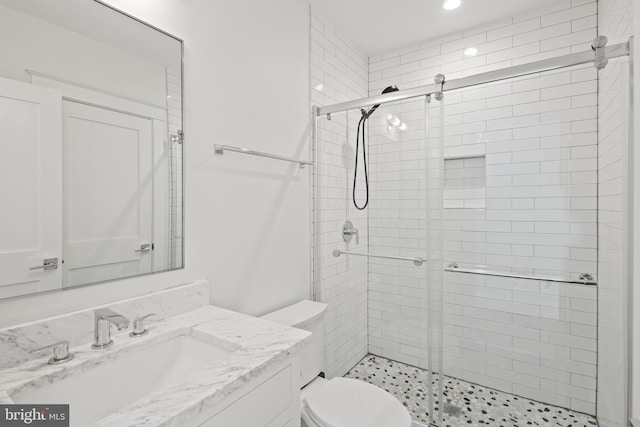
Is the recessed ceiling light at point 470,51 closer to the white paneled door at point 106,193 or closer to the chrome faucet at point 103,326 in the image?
the white paneled door at point 106,193

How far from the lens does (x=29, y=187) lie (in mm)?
875

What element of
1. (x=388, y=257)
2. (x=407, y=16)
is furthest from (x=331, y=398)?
(x=407, y=16)

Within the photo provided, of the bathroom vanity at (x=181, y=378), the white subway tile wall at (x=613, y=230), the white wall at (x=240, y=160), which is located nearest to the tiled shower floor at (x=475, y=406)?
the white subway tile wall at (x=613, y=230)

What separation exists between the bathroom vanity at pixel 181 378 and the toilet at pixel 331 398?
1.28 feet

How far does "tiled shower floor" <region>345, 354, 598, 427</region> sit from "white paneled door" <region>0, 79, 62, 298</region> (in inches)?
76.1

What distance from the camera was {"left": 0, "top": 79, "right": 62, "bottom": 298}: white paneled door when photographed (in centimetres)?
83

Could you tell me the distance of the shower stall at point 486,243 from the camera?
4.87ft

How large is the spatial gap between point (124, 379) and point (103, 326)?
0.17m

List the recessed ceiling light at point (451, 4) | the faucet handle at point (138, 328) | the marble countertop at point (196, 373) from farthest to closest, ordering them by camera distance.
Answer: the recessed ceiling light at point (451, 4), the faucet handle at point (138, 328), the marble countertop at point (196, 373)

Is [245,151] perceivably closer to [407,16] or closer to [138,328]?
[138,328]

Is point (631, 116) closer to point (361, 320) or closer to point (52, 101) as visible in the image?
point (361, 320)

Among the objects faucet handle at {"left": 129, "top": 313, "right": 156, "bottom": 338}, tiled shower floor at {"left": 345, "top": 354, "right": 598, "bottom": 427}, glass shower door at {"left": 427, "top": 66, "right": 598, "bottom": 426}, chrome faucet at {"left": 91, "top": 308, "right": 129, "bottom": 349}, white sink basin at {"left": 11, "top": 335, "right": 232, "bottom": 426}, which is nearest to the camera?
white sink basin at {"left": 11, "top": 335, "right": 232, "bottom": 426}

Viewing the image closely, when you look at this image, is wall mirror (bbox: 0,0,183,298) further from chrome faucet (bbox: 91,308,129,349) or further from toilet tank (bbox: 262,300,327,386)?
toilet tank (bbox: 262,300,327,386)

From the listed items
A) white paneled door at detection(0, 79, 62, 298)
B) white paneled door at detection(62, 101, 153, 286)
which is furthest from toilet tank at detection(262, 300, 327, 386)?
white paneled door at detection(0, 79, 62, 298)
